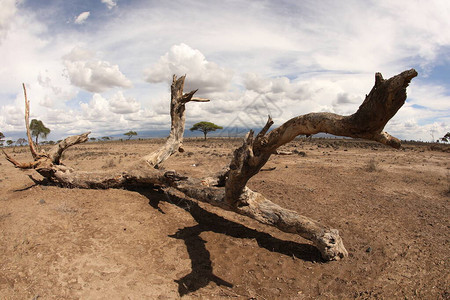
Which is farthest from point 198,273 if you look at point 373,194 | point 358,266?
point 373,194

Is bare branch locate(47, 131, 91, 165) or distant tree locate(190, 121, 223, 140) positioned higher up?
distant tree locate(190, 121, 223, 140)

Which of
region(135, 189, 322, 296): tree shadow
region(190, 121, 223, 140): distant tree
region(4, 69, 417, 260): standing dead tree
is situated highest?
region(190, 121, 223, 140): distant tree

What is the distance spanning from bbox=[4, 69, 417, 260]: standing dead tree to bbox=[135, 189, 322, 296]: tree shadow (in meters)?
0.41

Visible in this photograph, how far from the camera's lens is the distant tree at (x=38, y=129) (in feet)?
134

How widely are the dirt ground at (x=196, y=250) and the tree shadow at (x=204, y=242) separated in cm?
2

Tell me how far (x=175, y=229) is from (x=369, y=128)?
14.3 feet

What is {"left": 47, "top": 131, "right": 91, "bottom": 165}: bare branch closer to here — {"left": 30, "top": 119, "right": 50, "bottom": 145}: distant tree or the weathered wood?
the weathered wood

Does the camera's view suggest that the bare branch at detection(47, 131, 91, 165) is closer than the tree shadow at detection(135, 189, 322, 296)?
No

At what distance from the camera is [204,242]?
5145mm

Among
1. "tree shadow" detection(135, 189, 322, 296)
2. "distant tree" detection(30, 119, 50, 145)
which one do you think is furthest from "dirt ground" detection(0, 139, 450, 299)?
"distant tree" detection(30, 119, 50, 145)

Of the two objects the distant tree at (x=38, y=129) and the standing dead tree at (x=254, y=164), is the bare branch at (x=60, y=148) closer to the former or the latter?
the standing dead tree at (x=254, y=164)

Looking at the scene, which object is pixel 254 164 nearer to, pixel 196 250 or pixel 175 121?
pixel 196 250

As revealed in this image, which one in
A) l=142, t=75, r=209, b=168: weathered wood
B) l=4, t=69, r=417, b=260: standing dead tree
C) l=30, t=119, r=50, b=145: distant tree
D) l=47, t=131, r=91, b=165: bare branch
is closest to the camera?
l=4, t=69, r=417, b=260: standing dead tree

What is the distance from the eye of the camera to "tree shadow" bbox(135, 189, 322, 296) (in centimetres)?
411
